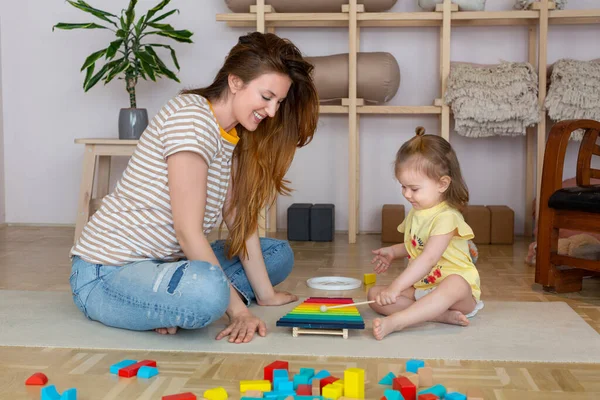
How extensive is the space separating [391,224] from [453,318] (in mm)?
1696

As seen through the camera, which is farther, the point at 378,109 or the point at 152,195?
the point at 378,109

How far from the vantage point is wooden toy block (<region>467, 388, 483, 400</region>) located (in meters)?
1.35

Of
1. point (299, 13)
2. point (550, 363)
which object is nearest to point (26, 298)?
point (550, 363)

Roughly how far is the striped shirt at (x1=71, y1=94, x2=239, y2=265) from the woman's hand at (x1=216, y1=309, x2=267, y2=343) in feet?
0.87

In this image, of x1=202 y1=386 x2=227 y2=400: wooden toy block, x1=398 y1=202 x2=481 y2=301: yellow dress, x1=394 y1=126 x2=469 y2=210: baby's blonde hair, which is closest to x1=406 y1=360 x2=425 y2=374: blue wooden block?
x1=202 y1=386 x2=227 y2=400: wooden toy block

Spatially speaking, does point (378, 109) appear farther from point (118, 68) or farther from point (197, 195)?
point (197, 195)

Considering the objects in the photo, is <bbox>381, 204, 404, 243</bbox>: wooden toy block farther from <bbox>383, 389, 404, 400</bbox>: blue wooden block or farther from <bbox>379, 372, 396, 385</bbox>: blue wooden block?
<bbox>383, 389, 404, 400</bbox>: blue wooden block

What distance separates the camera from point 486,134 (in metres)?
3.50

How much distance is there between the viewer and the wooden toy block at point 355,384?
53.6 inches

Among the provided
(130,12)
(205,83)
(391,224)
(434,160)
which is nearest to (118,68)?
(130,12)

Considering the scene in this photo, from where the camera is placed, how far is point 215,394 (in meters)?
1.38

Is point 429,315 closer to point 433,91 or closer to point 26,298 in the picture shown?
point 26,298

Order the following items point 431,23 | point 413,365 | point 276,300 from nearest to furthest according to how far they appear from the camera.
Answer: point 413,365, point 276,300, point 431,23

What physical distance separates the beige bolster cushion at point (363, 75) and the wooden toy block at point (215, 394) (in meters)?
2.39
